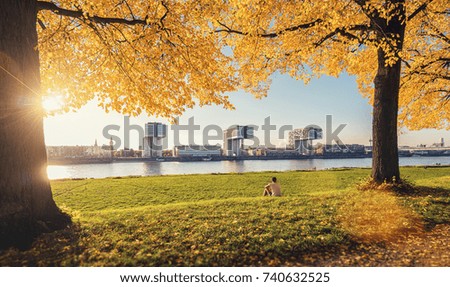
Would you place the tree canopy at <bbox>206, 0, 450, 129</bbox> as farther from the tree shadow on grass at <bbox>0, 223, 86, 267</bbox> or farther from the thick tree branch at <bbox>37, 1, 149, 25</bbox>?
the tree shadow on grass at <bbox>0, 223, 86, 267</bbox>

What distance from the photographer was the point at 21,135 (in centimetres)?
533

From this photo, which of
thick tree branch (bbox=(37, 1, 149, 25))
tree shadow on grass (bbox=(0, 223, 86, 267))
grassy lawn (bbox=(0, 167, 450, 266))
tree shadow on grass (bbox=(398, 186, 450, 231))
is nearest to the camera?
tree shadow on grass (bbox=(0, 223, 86, 267))

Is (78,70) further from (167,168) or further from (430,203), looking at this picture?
(167,168)

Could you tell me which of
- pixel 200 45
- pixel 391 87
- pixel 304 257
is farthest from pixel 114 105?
pixel 391 87

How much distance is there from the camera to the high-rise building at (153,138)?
134 meters

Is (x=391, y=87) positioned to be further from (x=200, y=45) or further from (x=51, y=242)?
(x=51, y=242)

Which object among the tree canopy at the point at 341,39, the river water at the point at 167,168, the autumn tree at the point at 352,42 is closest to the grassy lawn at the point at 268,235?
the autumn tree at the point at 352,42

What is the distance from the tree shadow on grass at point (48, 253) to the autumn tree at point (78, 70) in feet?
1.04

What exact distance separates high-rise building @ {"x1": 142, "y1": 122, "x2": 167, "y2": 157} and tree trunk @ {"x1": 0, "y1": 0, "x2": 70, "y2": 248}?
130 metres

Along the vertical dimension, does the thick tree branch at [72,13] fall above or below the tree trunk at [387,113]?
above

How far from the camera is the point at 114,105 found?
24.0ft

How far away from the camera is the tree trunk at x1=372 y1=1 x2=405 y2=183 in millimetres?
9031

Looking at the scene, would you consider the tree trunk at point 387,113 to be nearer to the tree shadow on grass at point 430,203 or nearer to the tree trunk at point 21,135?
the tree shadow on grass at point 430,203

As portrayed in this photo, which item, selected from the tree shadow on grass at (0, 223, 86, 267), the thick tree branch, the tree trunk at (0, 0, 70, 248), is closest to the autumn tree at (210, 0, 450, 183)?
the thick tree branch
